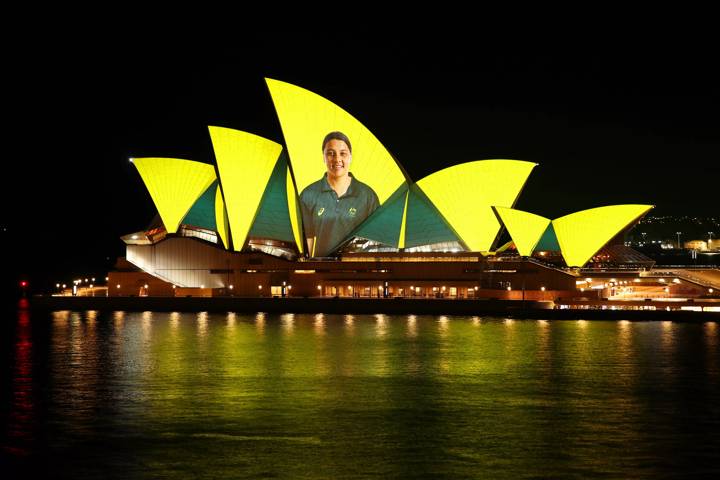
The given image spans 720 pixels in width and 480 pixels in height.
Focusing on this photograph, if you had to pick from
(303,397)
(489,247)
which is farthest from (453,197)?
(303,397)

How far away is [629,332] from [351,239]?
20815mm

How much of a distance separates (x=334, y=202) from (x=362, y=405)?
34348 mm

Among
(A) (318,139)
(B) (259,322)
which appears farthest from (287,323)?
(A) (318,139)

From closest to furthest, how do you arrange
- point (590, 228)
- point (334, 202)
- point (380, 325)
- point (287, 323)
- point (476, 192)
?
point (380, 325), point (287, 323), point (476, 192), point (590, 228), point (334, 202)

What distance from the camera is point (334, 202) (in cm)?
5556

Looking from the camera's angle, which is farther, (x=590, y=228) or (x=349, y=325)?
(x=590, y=228)

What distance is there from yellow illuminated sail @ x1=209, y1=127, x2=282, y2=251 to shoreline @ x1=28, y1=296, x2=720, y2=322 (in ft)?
13.2

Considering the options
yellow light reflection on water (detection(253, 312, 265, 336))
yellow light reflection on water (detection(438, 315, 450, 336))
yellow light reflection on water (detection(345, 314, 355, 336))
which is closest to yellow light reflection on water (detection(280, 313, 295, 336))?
yellow light reflection on water (detection(253, 312, 265, 336))

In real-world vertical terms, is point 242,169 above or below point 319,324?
above

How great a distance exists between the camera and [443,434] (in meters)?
18.7

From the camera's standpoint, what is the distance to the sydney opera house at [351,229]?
53694mm

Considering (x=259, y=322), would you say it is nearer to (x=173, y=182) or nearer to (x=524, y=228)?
(x=173, y=182)

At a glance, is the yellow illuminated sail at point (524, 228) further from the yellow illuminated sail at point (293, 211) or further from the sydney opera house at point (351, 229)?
the yellow illuminated sail at point (293, 211)

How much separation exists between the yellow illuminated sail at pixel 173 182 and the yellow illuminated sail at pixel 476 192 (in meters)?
12.4
